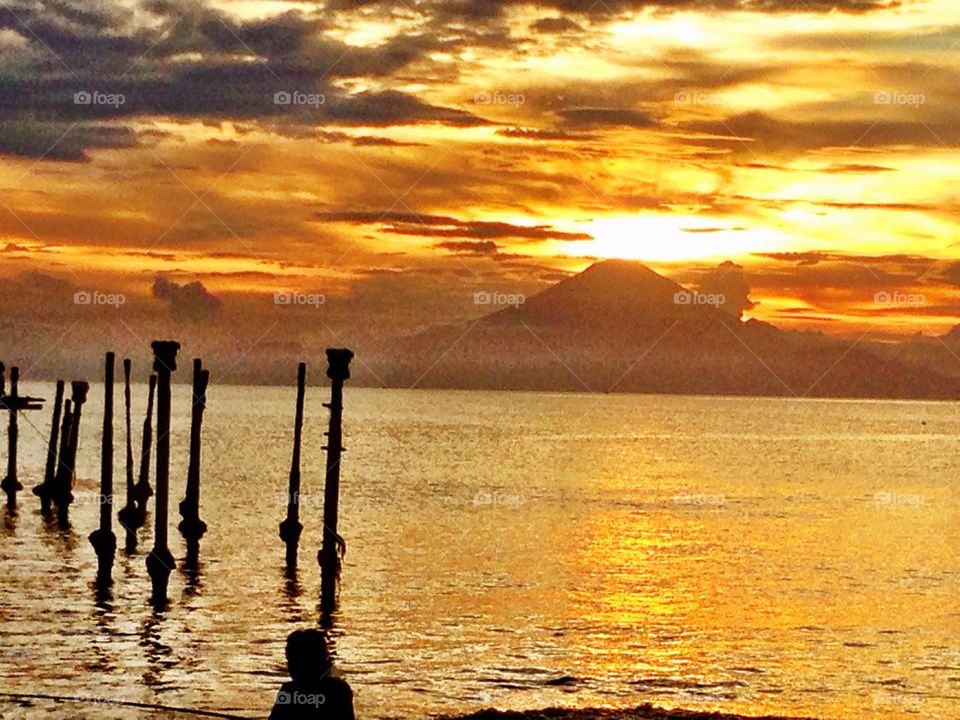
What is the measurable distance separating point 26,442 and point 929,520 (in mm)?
83516

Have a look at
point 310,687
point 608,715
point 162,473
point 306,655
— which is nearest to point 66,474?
point 162,473

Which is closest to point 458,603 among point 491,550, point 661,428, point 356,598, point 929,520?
point 356,598

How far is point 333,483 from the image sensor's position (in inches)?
1122

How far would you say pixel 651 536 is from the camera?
51281mm

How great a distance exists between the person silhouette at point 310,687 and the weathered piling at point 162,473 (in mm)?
14196

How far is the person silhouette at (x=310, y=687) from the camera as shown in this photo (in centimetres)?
1198

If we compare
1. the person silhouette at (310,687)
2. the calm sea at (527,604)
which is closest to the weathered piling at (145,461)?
the calm sea at (527,604)

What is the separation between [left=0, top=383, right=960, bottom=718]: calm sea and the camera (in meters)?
23.3

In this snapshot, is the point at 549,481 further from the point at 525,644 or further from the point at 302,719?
the point at 302,719

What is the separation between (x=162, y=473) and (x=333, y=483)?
366 cm

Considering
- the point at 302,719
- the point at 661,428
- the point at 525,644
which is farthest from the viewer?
the point at 661,428

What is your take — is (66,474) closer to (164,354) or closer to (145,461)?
(145,461)

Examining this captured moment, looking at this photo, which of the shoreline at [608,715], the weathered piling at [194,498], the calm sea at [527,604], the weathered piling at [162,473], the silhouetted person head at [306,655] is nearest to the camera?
the silhouetted person head at [306,655]

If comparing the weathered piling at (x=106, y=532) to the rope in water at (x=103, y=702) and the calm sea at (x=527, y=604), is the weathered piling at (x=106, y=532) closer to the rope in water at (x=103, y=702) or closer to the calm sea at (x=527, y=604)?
the calm sea at (x=527, y=604)
